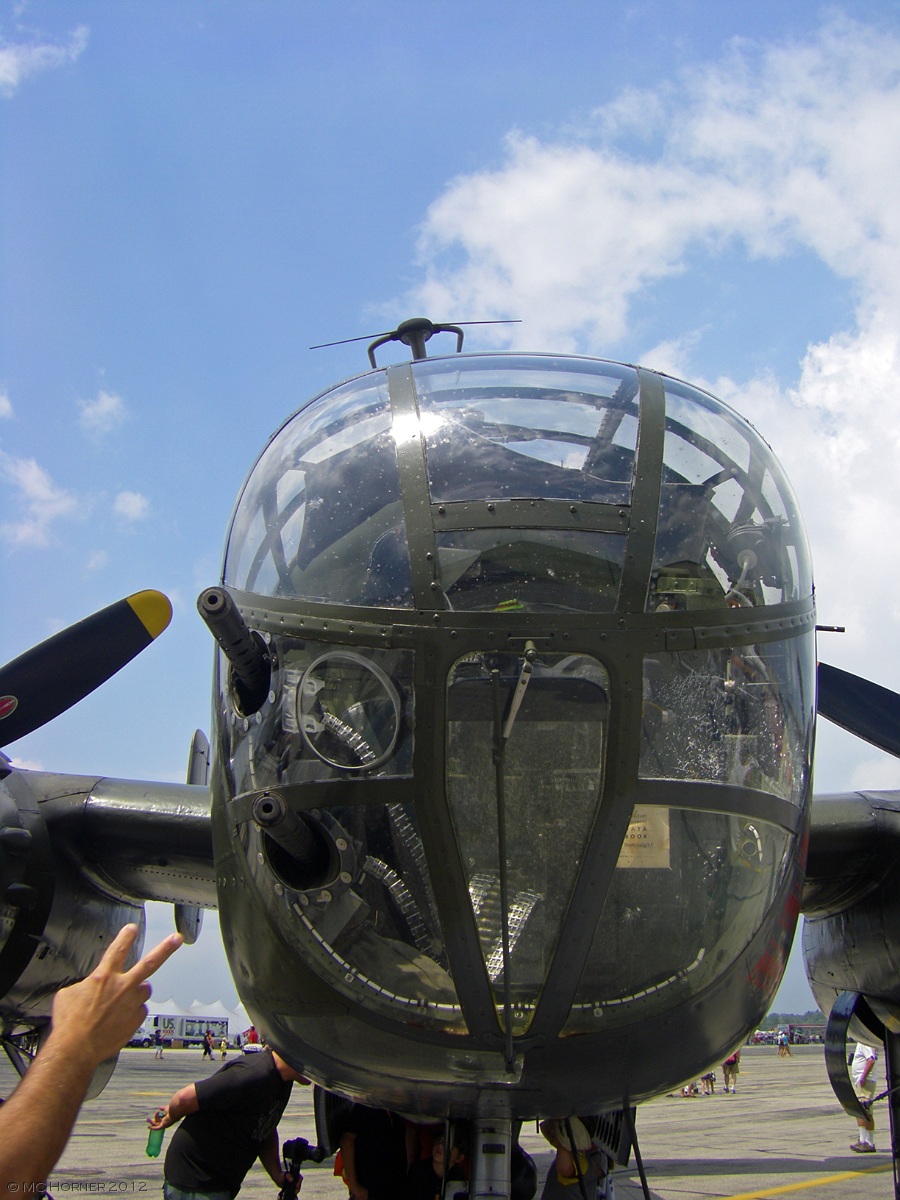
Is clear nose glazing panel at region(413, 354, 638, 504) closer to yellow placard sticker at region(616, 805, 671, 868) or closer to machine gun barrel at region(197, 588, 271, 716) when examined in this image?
machine gun barrel at region(197, 588, 271, 716)

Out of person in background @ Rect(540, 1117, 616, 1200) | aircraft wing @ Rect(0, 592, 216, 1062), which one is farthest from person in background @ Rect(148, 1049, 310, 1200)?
person in background @ Rect(540, 1117, 616, 1200)

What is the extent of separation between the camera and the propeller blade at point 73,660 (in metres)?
6.50

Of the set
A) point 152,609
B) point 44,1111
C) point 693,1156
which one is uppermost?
point 152,609

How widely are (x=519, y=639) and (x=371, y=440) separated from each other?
131cm

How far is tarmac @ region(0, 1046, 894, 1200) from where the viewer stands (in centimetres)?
962

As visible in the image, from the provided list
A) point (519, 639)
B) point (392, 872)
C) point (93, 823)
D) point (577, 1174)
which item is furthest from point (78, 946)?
point (519, 639)

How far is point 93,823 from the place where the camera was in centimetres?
721

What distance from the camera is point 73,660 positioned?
6.57 metres

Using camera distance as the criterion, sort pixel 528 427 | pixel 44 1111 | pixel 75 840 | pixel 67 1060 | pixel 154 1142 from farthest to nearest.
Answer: pixel 75 840, pixel 154 1142, pixel 528 427, pixel 67 1060, pixel 44 1111

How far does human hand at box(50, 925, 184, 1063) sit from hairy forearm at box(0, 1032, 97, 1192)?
3cm

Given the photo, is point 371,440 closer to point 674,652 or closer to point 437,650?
point 437,650

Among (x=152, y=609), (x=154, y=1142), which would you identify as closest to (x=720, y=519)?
(x=152, y=609)

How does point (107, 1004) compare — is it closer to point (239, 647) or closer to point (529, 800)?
point (529, 800)

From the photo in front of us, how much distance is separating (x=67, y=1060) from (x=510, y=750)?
1912 mm
